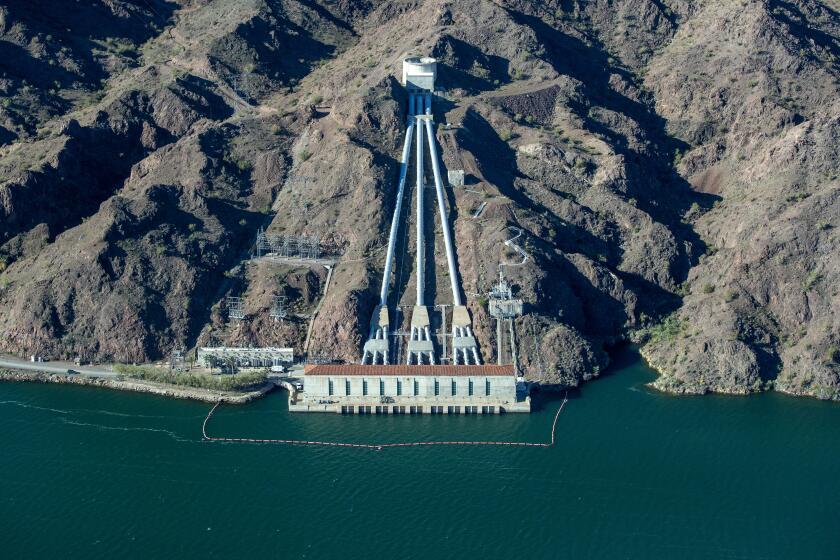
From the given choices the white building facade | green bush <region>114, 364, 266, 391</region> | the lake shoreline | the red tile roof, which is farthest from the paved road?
the red tile roof

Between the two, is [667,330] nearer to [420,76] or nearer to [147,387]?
[420,76]

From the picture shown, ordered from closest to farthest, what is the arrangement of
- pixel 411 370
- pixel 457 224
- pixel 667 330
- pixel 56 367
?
pixel 411 370 < pixel 56 367 < pixel 667 330 < pixel 457 224

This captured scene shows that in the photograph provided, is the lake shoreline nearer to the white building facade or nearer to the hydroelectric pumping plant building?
the hydroelectric pumping plant building

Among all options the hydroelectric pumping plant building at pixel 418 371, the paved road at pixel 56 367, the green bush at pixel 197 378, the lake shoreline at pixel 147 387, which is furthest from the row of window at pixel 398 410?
the paved road at pixel 56 367

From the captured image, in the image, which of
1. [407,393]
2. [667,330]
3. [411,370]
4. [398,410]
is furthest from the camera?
[667,330]

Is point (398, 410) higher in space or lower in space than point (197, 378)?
lower

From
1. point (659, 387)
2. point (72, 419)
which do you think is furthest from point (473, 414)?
point (72, 419)

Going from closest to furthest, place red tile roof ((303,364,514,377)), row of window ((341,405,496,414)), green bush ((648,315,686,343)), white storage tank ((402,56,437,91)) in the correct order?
row of window ((341,405,496,414)) < red tile roof ((303,364,514,377)) < green bush ((648,315,686,343)) < white storage tank ((402,56,437,91))

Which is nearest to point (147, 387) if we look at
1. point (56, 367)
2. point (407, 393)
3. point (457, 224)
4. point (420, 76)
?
point (56, 367)
